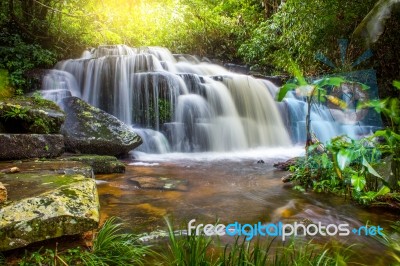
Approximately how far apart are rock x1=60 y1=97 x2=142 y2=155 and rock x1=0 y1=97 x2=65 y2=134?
97cm

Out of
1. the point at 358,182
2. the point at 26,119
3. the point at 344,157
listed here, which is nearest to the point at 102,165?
the point at 26,119

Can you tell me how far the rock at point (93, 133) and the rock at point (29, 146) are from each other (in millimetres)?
1114

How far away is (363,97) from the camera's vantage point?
9.20 m

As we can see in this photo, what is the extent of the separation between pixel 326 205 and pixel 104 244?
8.16ft

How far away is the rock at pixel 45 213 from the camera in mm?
1900

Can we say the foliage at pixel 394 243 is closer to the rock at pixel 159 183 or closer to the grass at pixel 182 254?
the grass at pixel 182 254

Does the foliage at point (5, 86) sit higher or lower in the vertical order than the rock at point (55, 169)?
higher

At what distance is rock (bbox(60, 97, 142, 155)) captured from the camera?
6.00 m

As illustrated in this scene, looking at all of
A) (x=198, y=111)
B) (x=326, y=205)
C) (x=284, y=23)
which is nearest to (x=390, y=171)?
(x=326, y=205)

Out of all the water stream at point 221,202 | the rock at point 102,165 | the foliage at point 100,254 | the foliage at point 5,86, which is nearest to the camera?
the foliage at point 100,254

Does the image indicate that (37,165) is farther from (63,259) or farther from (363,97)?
(363,97)

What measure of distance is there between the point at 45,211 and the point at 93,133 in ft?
14.2

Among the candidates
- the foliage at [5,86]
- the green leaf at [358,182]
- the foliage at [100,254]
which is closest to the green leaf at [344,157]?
the green leaf at [358,182]

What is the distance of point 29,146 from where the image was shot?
14.6ft
